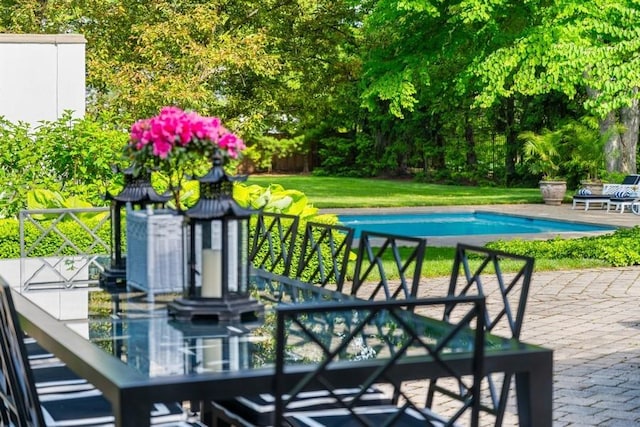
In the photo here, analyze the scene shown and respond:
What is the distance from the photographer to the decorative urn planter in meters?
23.1

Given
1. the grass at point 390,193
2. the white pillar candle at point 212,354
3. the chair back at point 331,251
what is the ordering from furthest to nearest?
the grass at point 390,193
the chair back at point 331,251
the white pillar candle at point 212,354

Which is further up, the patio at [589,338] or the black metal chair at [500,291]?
the black metal chair at [500,291]

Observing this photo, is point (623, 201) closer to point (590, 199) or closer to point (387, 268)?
point (590, 199)

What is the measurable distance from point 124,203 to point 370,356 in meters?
1.66

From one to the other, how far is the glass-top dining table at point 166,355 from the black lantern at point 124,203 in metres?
0.48

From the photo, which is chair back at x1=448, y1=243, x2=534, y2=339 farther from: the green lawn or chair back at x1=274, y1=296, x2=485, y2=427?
the green lawn

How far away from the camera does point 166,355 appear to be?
290 centimetres

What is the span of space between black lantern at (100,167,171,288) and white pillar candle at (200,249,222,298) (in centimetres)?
73

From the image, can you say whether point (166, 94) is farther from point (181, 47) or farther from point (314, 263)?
point (314, 263)

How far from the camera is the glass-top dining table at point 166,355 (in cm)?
258

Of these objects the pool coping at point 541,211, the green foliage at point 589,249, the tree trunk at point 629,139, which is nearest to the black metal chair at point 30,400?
the green foliage at point 589,249

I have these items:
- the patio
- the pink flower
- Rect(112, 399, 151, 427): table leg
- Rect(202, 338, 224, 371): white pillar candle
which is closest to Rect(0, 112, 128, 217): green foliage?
the patio

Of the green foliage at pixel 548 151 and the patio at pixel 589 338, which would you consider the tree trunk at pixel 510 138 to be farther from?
the patio at pixel 589 338

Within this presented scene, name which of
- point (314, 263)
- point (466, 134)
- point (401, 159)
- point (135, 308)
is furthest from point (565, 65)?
point (401, 159)
